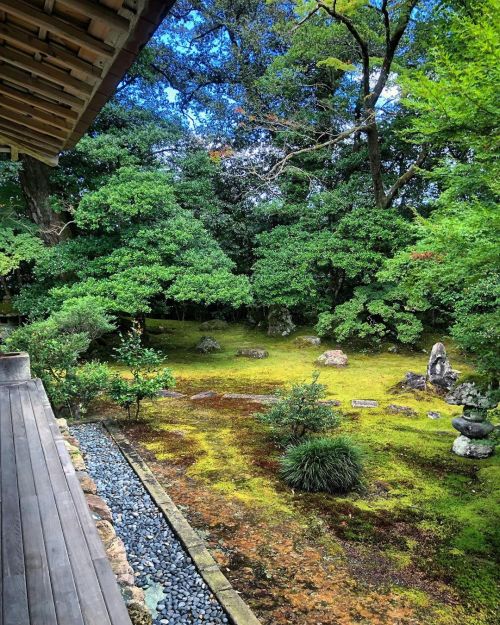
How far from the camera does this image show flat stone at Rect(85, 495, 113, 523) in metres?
2.79

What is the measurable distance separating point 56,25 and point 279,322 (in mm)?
12578

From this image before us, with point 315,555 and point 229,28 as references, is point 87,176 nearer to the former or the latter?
point 229,28

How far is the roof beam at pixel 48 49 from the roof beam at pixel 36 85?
0.31 m

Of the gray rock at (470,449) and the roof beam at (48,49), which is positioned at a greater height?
the roof beam at (48,49)

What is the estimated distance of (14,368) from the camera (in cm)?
486

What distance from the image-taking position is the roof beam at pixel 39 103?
2.11 m

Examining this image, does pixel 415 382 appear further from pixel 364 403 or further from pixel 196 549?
pixel 196 549

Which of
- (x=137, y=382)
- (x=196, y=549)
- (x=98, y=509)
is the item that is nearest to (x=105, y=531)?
(x=98, y=509)

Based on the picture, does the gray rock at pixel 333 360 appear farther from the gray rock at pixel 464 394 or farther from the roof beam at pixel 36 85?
the roof beam at pixel 36 85

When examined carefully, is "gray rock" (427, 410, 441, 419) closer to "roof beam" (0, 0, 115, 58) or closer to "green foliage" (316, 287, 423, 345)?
"green foliage" (316, 287, 423, 345)

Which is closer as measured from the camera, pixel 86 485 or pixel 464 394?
pixel 86 485

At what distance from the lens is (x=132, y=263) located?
10.0 m

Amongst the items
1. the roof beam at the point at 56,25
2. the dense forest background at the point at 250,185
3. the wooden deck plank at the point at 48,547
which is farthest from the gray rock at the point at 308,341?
the roof beam at the point at 56,25

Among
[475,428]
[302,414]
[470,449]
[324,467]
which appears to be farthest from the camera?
[302,414]
